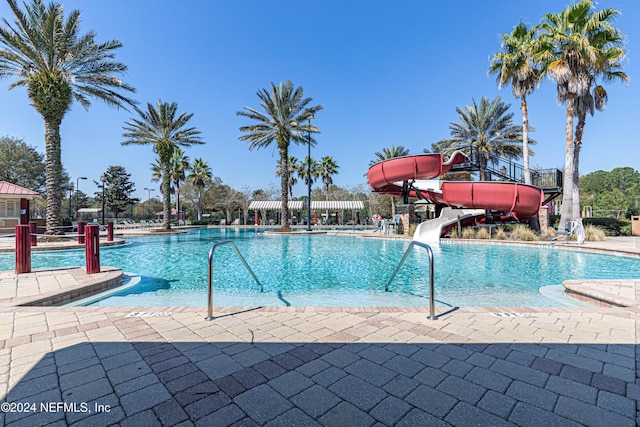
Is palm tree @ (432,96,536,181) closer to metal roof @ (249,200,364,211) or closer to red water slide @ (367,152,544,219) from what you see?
red water slide @ (367,152,544,219)

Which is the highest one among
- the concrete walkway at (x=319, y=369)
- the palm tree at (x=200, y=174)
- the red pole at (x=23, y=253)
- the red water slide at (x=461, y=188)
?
the palm tree at (x=200, y=174)

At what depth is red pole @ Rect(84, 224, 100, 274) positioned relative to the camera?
627 centimetres

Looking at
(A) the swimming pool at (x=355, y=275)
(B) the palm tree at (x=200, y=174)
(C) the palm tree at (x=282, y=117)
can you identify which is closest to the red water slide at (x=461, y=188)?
(A) the swimming pool at (x=355, y=275)

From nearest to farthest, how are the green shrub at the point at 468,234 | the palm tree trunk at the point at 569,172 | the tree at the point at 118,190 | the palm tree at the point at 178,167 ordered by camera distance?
1. the palm tree trunk at the point at 569,172
2. the green shrub at the point at 468,234
3. the palm tree at the point at 178,167
4. the tree at the point at 118,190

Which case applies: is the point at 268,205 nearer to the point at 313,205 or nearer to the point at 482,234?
the point at 313,205

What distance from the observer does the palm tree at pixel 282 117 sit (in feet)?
72.7

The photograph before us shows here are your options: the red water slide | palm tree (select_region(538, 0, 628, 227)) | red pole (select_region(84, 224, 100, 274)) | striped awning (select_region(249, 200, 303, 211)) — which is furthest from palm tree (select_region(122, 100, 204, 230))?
palm tree (select_region(538, 0, 628, 227))

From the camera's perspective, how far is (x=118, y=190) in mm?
48500

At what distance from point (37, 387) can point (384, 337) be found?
2.86 meters

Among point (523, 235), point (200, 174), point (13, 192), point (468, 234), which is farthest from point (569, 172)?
point (200, 174)

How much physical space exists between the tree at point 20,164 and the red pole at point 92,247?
38333 mm

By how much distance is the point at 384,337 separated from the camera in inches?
122

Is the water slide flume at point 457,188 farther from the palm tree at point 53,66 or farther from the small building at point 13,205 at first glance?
the small building at point 13,205

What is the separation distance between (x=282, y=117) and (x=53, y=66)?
12.8m
